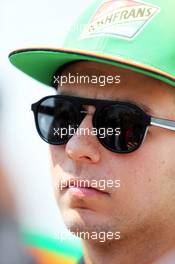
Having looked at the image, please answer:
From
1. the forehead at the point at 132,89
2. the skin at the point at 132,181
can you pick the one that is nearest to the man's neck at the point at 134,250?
the skin at the point at 132,181

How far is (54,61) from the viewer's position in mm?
2137

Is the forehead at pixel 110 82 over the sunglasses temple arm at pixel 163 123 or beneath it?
over

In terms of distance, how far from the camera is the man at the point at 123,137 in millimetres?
1916

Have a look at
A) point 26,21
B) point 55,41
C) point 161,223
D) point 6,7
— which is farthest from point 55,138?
point 6,7

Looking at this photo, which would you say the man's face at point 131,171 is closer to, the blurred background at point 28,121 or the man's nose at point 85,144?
the man's nose at point 85,144

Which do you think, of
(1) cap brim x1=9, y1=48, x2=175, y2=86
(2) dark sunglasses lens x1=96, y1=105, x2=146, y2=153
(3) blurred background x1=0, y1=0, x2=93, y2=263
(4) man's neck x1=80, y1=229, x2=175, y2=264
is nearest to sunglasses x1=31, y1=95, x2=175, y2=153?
(2) dark sunglasses lens x1=96, y1=105, x2=146, y2=153

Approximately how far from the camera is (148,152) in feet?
6.32

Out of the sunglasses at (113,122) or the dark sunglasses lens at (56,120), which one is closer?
the sunglasses at (113,122)

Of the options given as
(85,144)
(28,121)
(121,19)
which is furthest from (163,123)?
(28,121)

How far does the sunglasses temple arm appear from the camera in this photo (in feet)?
6.28

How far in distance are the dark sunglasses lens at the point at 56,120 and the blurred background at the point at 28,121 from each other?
3.07 ft

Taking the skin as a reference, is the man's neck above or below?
below

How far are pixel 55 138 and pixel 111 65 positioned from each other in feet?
1.10

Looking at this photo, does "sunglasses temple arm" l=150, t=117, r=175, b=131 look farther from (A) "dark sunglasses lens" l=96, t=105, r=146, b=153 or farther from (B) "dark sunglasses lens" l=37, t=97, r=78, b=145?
(B) "dark sunglasses lens" l=37, t=97, r=78, b=145
